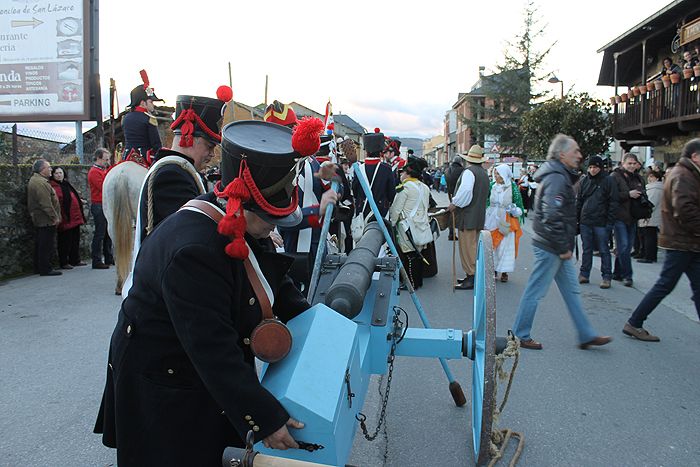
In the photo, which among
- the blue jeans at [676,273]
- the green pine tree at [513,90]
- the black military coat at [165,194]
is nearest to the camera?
the black military coat at [165,194]

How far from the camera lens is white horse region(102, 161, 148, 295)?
18.0ft

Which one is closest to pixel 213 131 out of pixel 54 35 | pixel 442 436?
pixel 442 436

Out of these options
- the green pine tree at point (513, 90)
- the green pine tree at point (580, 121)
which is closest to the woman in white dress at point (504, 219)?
the green pine tree at point (580, 121)

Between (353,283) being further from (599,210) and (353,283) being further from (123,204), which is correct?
(599,210)

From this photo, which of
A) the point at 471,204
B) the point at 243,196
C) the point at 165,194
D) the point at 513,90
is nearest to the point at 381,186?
the point at 471,204

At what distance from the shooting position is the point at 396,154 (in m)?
10.3

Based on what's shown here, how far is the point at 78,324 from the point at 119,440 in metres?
4.65

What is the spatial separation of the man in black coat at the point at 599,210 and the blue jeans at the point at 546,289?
117 inches

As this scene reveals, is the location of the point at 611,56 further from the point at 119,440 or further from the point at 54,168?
the point at 119,440

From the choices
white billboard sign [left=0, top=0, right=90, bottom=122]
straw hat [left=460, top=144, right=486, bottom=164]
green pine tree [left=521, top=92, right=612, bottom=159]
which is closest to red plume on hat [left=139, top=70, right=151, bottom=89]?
straw hat [left=460, top=144, right=486, bottom=164]

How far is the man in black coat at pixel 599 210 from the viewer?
299 inches

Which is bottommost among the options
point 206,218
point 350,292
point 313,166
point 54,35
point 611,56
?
point 350,292

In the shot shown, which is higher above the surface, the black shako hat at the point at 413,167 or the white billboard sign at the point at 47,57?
the white billboard sign at the point at 47,57

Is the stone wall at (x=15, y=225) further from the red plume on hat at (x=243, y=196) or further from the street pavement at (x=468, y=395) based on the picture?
the red plume on hat at (x=243, y=196)
